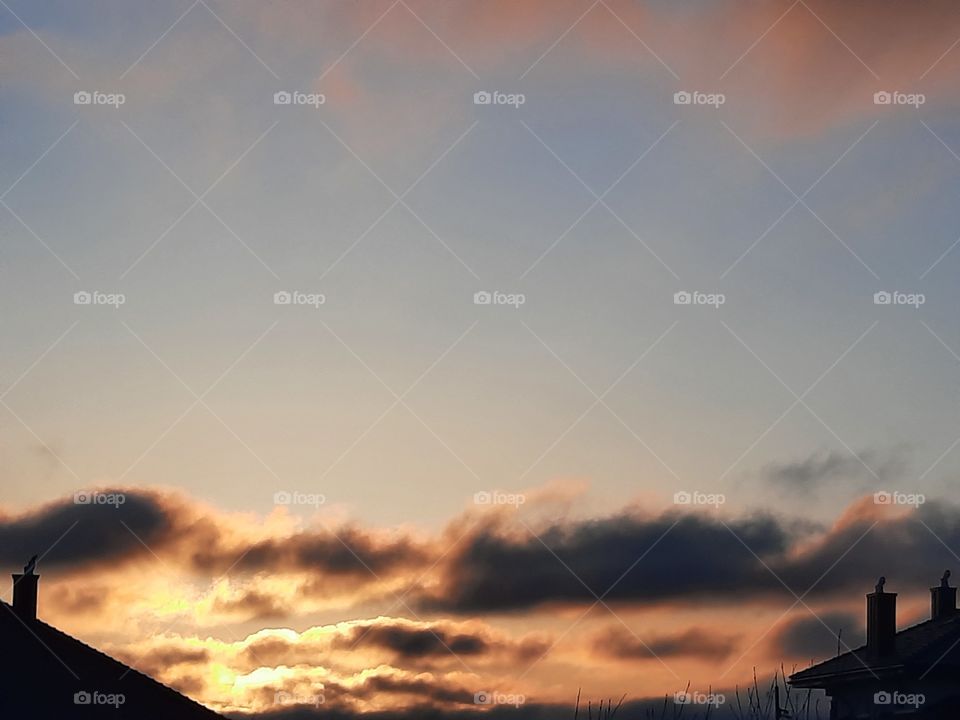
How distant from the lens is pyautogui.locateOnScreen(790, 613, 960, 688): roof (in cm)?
3769

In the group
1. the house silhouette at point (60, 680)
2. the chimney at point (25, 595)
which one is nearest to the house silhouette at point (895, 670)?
the house silhouette at point (60, 680)

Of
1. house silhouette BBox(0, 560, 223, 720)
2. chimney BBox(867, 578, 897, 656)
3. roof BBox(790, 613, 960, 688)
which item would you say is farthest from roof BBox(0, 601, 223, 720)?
chimney BBox(867, 578, 897, 656)

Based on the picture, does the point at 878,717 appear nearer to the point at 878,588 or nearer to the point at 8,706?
the point at 878,588

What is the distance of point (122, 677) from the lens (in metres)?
37.0

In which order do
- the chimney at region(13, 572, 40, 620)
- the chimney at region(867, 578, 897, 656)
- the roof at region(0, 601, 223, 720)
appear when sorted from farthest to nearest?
the chimney at region(867, 578, 897, 656)
the chimney at region(13, 572, 40, 620)
the roof at region(0, 601, 223, 720)

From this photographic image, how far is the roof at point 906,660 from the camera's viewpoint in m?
37.7

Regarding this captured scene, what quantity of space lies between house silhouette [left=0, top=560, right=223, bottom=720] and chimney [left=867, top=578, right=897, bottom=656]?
19.0m

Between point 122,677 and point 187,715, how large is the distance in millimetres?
2098

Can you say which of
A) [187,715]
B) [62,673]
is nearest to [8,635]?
[62,673]

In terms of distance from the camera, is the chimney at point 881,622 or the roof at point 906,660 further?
the chimney at point 881,622

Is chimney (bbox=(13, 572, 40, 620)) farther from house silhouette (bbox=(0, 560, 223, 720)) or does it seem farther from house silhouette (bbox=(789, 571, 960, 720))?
house silhouette (bbox=(789, 571, 960, 720))

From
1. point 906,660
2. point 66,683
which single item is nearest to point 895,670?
point 906,660

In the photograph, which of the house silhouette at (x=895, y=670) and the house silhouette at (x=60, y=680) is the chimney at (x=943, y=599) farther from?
the house silhouette at (x=60, y=680)

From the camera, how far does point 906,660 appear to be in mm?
37844
